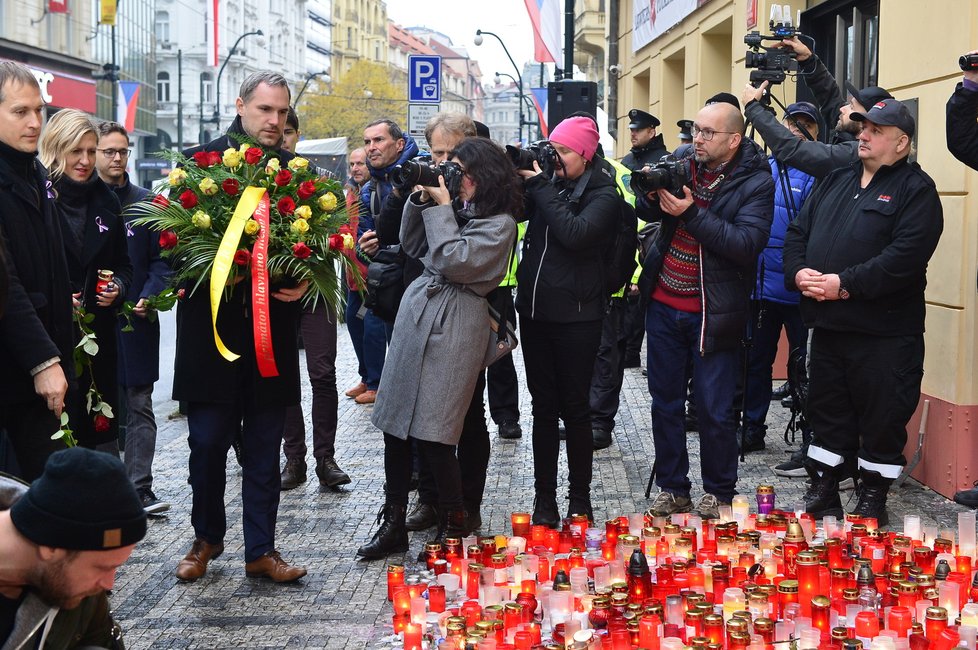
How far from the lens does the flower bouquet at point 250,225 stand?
509 cm

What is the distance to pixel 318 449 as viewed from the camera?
23.7ft

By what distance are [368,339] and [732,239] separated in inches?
180

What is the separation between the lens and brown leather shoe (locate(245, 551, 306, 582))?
5293 millimetres

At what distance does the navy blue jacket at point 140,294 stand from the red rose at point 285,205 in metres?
1.63

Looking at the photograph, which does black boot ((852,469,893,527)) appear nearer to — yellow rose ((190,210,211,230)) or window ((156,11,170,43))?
yellow rose ((190,210,211,230))

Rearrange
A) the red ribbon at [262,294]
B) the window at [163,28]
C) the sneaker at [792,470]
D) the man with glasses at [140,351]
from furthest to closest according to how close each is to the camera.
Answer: the window at [163,28] → the sneaker at [792,470] → the man with glasses at [140,351] → the red ribbon at [262,294]

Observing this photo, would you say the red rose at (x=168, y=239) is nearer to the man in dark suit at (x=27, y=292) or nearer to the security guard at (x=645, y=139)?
the man in dark suit at (x=27, y=292)

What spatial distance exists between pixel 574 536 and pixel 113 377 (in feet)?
7.79

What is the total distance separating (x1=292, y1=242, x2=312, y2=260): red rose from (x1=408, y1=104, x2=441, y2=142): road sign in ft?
35.7

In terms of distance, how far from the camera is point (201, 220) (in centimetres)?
507

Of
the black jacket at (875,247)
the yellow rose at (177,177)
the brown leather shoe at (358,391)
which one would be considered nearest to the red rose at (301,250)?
the yellow rose at (177,177)

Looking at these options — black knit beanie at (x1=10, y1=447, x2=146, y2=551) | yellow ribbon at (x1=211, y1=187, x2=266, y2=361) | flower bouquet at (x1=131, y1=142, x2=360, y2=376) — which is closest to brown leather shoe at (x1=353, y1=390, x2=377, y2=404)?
flower bouquet at (x1=131, y1=142, x2=360, y2=376)

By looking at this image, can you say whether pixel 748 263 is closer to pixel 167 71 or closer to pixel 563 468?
pixel 563 468

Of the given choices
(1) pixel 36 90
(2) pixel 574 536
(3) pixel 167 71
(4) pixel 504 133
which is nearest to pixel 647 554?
(2) pixel 574 536
